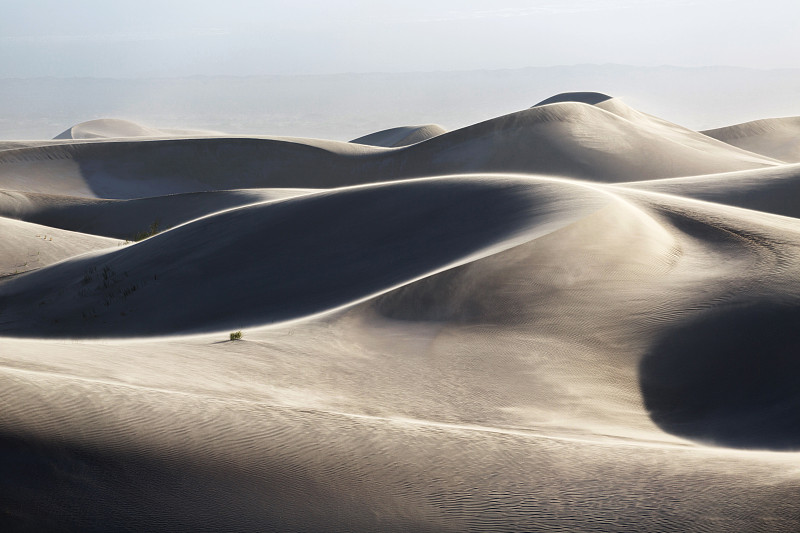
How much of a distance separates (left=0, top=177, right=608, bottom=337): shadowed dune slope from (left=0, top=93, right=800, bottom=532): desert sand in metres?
0.07

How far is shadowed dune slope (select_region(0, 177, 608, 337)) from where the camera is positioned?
11391 mm

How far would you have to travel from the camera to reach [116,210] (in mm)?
30406

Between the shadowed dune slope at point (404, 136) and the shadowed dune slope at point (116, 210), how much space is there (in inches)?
1219

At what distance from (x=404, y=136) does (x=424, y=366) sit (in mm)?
62786

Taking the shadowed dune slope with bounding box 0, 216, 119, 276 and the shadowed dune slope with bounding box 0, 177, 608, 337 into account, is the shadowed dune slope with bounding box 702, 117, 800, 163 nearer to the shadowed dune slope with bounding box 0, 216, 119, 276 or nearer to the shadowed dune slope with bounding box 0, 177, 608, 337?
the shadowed dune slope with bounding box 0, 177, 608, 337

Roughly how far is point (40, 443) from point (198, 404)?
38.8 inches

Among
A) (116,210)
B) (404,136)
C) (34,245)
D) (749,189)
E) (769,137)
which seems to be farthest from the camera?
(404,136)

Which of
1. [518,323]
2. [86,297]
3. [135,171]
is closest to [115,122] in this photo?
[135,171]

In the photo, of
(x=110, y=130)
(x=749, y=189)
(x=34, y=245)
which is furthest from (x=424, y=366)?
(x=110, y=130)

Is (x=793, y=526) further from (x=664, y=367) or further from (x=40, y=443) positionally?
(x=664, y=367)

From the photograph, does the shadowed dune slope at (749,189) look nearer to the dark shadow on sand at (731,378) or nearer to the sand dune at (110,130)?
the dark shadow on sand at (731,378)

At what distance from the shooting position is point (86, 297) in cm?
1410

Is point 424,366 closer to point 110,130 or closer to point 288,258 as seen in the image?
point 288,258

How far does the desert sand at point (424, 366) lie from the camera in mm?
3627
